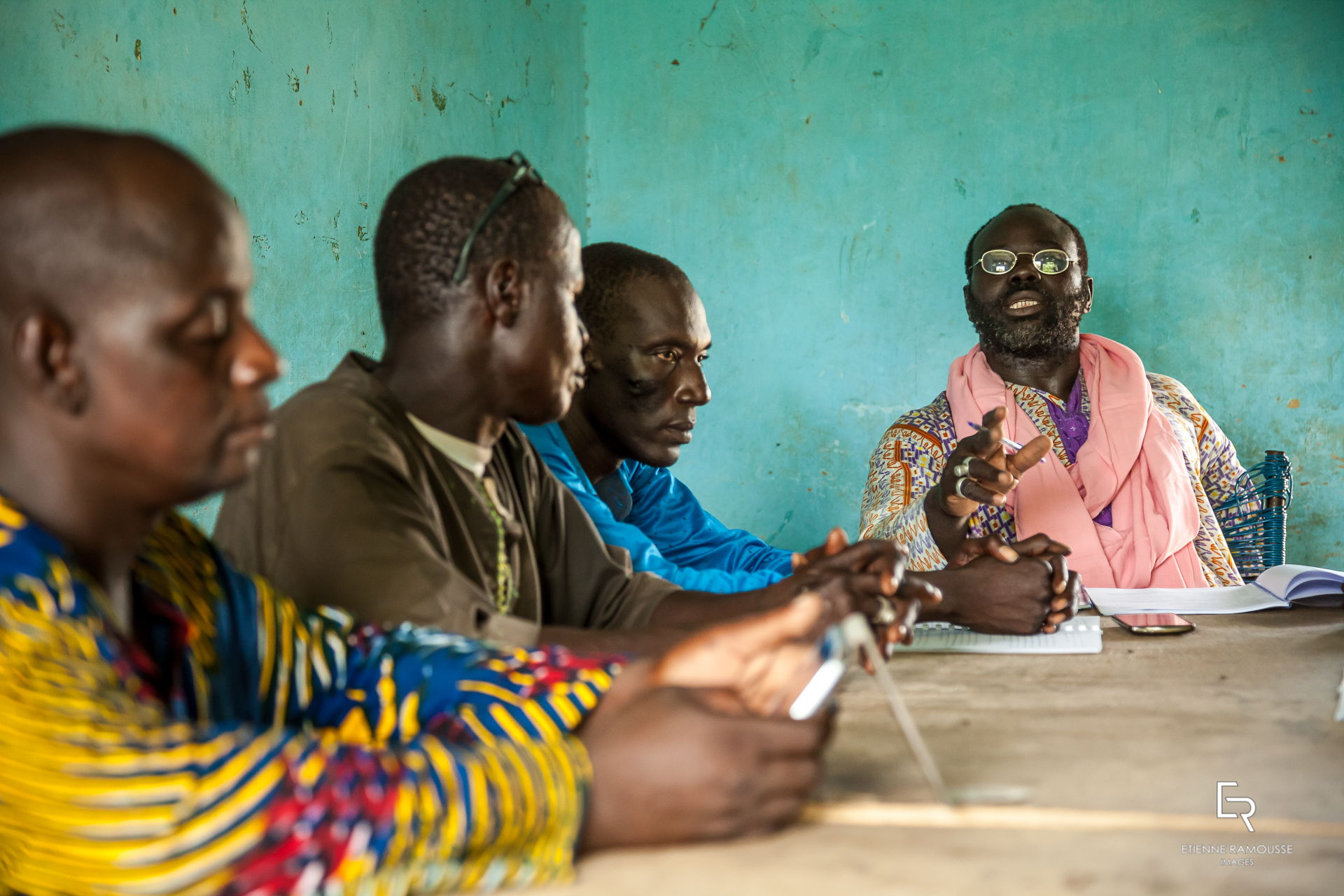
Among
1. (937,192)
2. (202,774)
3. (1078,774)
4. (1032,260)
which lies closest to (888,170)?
(937,192)

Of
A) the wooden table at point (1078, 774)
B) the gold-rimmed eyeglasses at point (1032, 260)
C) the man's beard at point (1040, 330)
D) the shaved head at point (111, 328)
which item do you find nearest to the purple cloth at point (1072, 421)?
the man's beard at point (1040, 330)

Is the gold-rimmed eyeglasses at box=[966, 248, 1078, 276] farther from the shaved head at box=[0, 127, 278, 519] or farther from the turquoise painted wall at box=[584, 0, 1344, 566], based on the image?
the shaved head at box=[0, 127, 278, 519]

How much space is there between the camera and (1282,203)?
146 inches

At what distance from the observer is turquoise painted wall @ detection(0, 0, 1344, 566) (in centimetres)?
369

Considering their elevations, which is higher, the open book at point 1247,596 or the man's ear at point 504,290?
the man's ear at point 504,290

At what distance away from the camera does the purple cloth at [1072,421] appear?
293 centimetres

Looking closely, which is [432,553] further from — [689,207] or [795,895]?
[689,207]

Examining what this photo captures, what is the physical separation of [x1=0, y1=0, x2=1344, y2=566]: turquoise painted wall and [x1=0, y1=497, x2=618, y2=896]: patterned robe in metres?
2.01

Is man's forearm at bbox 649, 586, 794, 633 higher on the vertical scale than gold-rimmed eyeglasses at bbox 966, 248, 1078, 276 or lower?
lower

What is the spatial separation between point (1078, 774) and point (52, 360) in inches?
37.7

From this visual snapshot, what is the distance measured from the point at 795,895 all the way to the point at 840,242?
351 cm

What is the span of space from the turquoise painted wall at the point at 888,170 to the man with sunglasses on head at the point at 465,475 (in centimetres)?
130

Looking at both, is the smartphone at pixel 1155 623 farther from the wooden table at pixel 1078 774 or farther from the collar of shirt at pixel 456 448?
the collar of shirt at pixel 456 448

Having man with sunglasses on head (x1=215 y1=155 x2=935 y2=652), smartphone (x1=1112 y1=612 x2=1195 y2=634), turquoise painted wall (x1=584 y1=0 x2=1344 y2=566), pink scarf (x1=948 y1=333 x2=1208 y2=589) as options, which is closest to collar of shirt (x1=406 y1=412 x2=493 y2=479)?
man with sunglasses on head (x1=215 y1=155 x2=935 y2=652)
